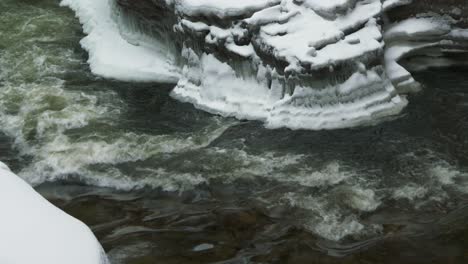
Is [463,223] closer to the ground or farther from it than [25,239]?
closer to the ground

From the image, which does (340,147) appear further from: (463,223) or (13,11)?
(13,11)

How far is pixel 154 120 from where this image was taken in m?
7.64

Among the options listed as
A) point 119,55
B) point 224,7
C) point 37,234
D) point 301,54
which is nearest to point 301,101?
point 301,54

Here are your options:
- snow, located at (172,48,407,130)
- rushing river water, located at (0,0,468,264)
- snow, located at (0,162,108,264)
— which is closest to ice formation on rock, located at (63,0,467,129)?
snow, located at (172,48,407,130)

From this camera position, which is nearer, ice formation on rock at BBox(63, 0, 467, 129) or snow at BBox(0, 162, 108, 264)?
snow at BBox(0, 162, 108, 264)

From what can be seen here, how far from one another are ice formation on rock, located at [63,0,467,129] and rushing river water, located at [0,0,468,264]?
0.23 meters

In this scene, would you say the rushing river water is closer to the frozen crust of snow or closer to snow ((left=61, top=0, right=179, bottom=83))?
snow ((left=61, top=0, right=179, bottom=83))

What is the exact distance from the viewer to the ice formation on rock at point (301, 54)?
7.07 metres

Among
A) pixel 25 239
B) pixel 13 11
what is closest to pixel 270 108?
pixel 25 239

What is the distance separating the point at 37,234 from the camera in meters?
3.44

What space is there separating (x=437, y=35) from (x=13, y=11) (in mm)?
7128

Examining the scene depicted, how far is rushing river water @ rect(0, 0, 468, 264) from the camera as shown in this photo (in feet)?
17.9

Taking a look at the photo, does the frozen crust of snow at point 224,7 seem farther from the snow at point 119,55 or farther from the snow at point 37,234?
the snow at point 37,234

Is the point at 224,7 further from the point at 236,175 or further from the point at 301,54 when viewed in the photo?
the point at 236,175
